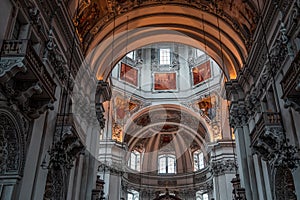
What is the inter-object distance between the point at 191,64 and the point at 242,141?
12.4m

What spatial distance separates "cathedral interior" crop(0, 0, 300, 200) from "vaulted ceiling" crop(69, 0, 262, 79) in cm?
5

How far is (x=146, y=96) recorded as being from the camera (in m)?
22.8

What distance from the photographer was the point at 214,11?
1280cm

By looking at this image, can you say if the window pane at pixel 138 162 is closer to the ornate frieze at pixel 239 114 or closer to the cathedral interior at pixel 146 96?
the cathedral interior at pixel 146 96

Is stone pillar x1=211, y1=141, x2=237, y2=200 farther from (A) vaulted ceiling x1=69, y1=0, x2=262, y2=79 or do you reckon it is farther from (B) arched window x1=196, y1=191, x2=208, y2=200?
(A) vaulted ceiling x1=69, y1=0, x2=262, y2=79

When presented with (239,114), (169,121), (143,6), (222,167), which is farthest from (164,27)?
(169,121)

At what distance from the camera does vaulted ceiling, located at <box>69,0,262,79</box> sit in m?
12.1

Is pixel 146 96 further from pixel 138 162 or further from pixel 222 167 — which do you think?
pixel 222 167

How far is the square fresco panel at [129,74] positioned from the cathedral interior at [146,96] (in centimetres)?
12

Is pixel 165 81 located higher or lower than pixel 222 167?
higher

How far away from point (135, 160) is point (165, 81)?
20.2ft

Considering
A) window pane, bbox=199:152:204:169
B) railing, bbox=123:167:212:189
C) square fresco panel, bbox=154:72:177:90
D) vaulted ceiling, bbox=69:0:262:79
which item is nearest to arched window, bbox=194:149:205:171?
window pane, bbox=199:152:204:169

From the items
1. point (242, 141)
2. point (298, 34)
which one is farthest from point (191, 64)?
point (298, 34)

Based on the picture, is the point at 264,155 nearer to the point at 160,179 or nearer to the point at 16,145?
the point at 16,145
